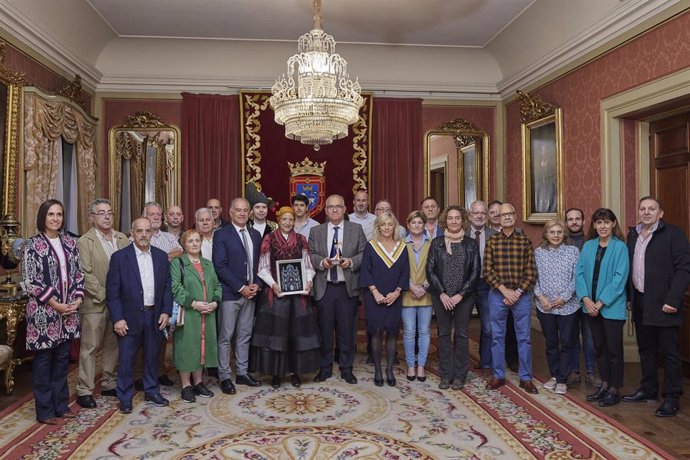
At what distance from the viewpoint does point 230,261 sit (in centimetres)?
443

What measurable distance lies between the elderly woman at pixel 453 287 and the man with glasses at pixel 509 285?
0.15 meters

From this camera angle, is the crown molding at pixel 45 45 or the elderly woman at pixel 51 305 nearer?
the elderly woman at pixel 51 305

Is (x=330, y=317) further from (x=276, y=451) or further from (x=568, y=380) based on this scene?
(x=568, y=380)

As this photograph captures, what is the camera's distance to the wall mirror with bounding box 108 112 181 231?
7234 mm

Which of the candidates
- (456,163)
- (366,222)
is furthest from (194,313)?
(456,163)

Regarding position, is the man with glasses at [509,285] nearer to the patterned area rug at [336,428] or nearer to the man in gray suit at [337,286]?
the patterned area rug at [336,428]

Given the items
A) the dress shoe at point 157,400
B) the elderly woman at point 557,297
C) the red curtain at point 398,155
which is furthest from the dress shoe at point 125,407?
the red curtain at point 398,155

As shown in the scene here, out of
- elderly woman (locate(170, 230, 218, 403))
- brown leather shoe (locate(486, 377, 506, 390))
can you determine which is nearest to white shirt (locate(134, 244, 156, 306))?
elderly woman (locate(170, 230, 218, 403))

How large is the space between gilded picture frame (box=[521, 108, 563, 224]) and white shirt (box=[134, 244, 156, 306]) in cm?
438

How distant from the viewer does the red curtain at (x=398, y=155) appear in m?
7.48

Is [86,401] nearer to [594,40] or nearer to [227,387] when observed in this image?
[227,387]

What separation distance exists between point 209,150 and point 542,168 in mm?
4191

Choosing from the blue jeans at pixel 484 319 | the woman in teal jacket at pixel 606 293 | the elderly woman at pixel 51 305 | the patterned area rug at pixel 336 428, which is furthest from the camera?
the blue jeans at pixel 484 319

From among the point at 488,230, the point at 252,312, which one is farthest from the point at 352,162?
the point at 252,312
